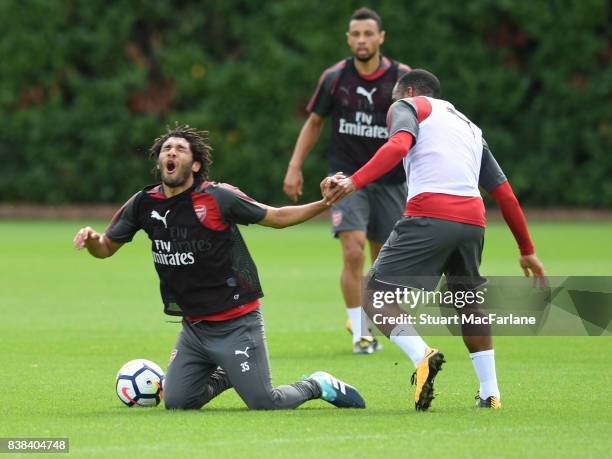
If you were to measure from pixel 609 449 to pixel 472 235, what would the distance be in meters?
1.88

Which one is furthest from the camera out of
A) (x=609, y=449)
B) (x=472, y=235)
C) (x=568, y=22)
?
(x=568, y=22)

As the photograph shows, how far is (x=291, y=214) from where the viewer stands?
8.52m

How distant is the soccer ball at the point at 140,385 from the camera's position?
8648 mm

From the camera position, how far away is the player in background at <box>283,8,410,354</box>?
39.4ft

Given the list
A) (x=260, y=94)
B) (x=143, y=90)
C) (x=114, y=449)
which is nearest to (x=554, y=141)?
(x=260, y=94)

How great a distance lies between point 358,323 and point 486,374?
3.52 metres

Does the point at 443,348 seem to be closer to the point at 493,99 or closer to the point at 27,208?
the point at 493,99

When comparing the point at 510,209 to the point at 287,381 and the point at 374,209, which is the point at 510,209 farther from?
the point at 374,209

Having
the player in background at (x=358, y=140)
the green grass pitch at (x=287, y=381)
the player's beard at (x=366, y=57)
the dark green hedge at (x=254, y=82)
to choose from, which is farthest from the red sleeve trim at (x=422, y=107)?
the dark green hedge at (x=254, y=82)

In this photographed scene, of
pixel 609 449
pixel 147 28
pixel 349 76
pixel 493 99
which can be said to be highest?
pixel 147 28

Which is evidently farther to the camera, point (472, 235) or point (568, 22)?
point (568, 22)

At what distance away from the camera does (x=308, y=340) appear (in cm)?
1234

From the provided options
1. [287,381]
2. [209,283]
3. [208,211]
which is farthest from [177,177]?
[287,381]

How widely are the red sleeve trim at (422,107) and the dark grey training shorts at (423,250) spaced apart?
638mm
